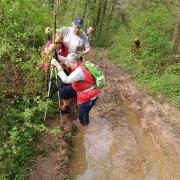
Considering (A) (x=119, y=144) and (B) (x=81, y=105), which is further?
(A) (x=119, y=144)

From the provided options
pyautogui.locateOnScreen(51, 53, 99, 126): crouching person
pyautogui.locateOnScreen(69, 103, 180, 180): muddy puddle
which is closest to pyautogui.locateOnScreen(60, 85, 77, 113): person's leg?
pyautogui.locateOnScreen(51, 53, 99, 126): crouching person

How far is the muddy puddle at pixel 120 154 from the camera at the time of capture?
7043 mm

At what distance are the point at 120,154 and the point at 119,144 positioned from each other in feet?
1.44

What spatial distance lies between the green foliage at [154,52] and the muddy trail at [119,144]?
1.24m

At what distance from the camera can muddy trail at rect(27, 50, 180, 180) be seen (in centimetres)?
683

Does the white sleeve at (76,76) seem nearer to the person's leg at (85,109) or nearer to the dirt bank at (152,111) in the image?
the person's leg at (85,109)

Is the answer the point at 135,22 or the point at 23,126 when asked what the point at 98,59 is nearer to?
the point at 135,22

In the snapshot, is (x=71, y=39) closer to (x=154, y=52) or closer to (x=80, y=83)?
(x=80, y=83)

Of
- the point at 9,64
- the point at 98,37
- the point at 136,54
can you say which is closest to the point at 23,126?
the point at 9,64

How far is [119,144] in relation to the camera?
26.5 feet

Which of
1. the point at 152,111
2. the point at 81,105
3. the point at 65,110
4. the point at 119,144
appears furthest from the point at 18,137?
the point at 152,111

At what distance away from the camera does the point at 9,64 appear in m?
7.23

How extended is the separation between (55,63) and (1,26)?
1.78 m

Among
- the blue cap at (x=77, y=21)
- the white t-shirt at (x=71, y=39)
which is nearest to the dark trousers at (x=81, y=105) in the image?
the white t-shirt at (x=71, y=39)
